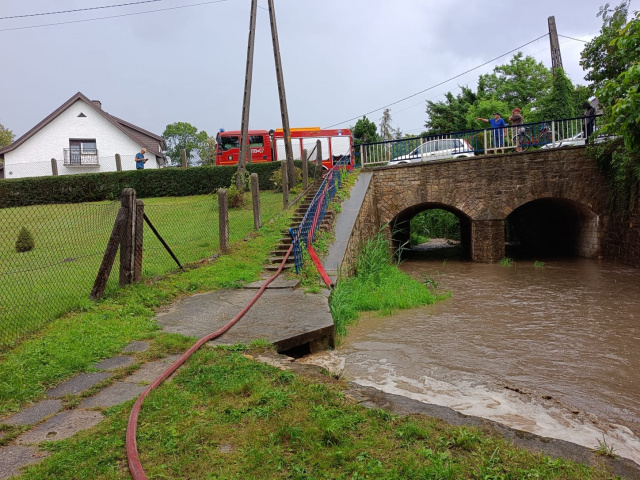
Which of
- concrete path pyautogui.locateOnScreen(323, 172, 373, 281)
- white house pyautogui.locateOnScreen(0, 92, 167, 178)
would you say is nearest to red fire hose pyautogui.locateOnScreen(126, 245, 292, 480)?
concrete path pyautogui.locateOnScreen(323, 172, 373, 281)

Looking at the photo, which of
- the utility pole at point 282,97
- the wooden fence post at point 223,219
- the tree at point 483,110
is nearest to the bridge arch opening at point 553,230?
the utility pole at point 282,97

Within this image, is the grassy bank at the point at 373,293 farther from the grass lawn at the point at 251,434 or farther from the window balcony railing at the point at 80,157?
the window balcony railing at the point at 80,157

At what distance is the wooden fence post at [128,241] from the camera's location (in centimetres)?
780

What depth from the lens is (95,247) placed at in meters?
10.0

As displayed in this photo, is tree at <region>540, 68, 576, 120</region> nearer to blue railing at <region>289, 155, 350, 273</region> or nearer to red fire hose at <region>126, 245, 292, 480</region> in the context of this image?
blue railing at <region>289, 155, 350, 273</region>

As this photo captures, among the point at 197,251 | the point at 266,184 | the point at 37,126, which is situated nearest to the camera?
the point at 197,251

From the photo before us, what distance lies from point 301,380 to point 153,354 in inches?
67.0

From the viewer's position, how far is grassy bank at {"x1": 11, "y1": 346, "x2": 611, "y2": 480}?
9.74ft

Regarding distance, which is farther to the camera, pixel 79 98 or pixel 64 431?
pixel 79 98

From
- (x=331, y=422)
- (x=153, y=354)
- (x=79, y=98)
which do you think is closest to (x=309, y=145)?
(x=79, y=98)

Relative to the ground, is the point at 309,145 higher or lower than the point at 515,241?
higher

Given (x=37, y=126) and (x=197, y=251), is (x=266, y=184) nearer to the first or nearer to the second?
(x=197, y=251)

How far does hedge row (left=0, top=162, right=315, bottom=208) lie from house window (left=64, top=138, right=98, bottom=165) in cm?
858

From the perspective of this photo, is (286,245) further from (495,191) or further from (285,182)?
(495,191)
